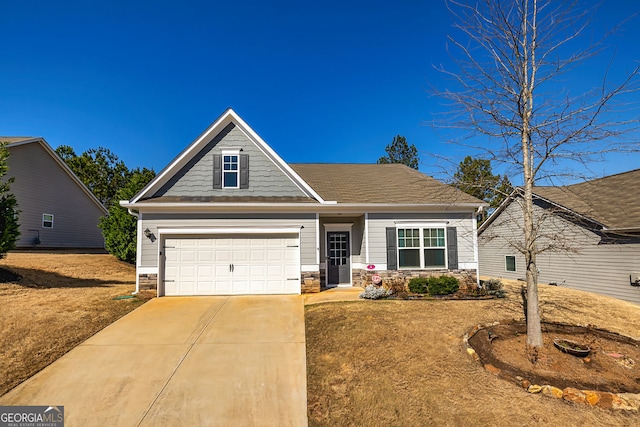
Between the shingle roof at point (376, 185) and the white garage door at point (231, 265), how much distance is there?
9.47 ft

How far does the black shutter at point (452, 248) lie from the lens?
1209 cm

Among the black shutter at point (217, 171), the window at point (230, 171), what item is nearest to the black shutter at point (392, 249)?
the window at point (230, 171)

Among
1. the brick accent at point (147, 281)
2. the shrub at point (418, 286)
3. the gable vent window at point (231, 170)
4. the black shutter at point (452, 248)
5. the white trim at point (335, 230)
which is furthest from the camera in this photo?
the white trim at point (335, 230)

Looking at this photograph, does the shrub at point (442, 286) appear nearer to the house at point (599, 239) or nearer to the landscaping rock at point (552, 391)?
the house at point (599, 239)

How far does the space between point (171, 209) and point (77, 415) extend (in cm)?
732

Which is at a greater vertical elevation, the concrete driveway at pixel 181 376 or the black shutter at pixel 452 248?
the black shutter at pixel 452 248

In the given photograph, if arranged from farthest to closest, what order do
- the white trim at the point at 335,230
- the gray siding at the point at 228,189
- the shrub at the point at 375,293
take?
the white trim at the point at 335,230 < the gray siding at the point at 228,189 < the shrub at the point at 375,293

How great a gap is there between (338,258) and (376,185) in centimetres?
353

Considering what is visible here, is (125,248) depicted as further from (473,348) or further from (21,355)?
(473,348)

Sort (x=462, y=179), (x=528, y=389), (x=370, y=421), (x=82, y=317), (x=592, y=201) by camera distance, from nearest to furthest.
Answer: (x=370, y=421)
(x=528, y=389)
(x=462, y=179)
(x=82, y=317)
(x=592, y=201)

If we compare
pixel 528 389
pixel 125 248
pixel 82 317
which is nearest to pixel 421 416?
pixel 528 389

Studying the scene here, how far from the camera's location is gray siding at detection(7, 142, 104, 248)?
18.7m

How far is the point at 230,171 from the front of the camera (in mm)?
11703

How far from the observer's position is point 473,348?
6.13 m
